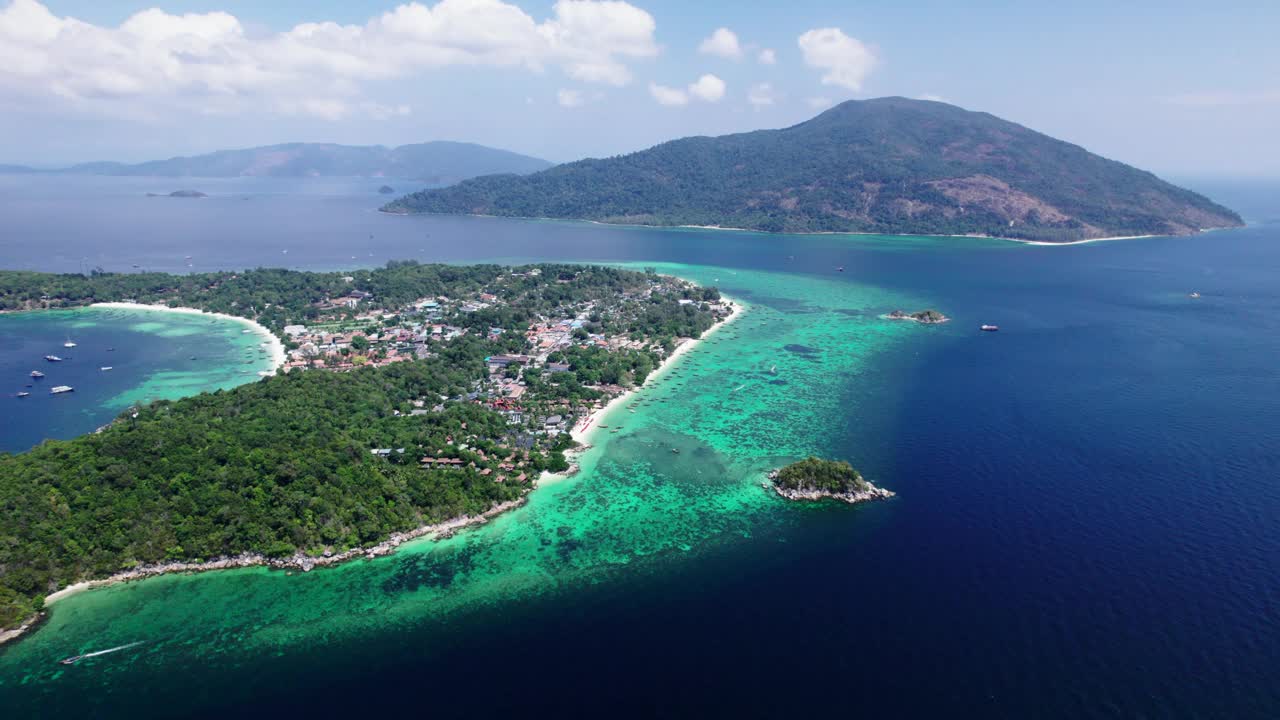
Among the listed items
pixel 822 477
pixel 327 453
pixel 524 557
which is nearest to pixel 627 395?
pixel 822 477

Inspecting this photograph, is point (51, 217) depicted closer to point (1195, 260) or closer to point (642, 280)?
point (642, 280)

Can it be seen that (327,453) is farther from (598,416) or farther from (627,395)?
(627,395)

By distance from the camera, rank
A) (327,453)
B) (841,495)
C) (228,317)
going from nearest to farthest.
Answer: (327,453) < (841,495) < (228,317)

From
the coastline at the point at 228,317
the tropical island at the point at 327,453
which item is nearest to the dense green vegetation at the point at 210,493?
the tropical island at the point at 327,453

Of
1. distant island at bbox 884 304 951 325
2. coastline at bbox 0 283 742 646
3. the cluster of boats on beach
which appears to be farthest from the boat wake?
distant island at bbox 884 304 951 325

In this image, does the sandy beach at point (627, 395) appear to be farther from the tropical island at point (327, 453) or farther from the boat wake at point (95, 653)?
the boat wake at point (95, 653)

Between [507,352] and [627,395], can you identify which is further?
[507,352]
